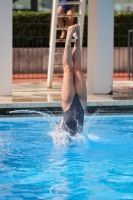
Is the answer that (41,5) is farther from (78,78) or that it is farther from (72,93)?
(72,93)

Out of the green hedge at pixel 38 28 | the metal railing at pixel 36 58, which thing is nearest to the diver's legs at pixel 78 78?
the metal railing at pixel 36 58

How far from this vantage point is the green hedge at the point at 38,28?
67.2 feet

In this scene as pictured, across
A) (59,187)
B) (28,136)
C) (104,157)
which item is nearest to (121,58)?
(28,136)

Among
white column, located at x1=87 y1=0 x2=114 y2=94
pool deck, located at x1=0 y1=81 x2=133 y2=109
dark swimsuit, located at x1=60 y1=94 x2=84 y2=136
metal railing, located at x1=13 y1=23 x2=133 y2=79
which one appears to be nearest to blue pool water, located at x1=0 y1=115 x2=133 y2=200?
dark swimsuit, located at x1=60 y1=94 x2=84 y2=136

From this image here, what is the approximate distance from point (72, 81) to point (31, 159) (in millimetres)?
1345

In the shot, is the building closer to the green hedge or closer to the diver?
the green hedge

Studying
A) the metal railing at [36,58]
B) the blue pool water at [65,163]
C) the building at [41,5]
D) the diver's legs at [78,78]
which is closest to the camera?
the blue pool water at [65,163]

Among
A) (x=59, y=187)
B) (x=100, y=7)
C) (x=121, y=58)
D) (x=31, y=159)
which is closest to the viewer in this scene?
(x=59, y=187)

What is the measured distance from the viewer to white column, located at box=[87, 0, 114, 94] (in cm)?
1339

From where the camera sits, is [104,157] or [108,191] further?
[104,157]

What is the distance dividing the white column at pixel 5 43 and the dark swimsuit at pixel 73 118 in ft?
14.4

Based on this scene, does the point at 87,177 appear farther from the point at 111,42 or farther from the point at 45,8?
the point at 45,8

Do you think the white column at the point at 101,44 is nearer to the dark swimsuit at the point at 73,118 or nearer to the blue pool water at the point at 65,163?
the blue pool water at the point at 65,163

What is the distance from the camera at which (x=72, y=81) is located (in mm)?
8703
